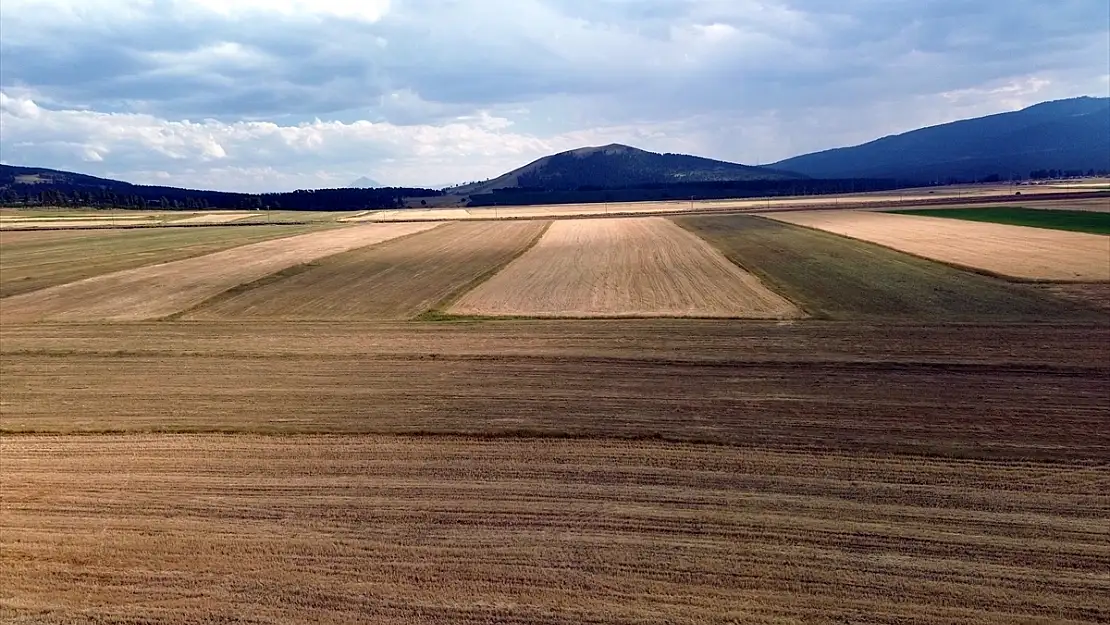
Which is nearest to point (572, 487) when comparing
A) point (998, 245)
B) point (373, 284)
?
point (373, 284)

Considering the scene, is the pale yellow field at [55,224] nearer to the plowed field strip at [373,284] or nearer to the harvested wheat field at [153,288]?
the harvested wheat field at [153,288]

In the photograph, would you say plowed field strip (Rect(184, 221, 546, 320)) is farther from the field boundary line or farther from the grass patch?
the grass patch

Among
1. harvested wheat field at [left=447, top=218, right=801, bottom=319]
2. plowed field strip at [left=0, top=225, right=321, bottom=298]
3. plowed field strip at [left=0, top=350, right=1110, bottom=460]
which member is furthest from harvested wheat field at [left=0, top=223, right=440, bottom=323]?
harvested wheat field at [left=447, top=218, right=801, bottom=319]

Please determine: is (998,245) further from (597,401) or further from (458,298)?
(597,401)

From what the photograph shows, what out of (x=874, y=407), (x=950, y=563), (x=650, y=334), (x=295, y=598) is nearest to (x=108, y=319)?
(x=650, y=334)

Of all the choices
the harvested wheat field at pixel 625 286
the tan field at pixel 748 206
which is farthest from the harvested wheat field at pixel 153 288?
the tan field at pixel 748 206

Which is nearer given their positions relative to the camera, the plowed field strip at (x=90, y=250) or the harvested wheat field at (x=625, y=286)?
the harvested wheat field at (x=625, y=286)
